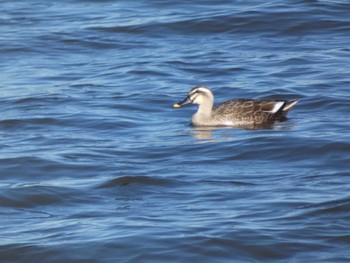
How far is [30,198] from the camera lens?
11188 mm

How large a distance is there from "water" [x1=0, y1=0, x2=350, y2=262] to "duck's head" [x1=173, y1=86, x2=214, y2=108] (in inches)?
10.2

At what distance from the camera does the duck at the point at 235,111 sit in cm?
1519

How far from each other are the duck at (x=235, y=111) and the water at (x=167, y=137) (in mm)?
220

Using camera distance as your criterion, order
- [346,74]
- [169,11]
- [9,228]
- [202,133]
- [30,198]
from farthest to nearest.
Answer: [169,11] < [346,74] < [202,133] < [30,198] < [9,228]

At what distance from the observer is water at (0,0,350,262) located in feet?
32.0

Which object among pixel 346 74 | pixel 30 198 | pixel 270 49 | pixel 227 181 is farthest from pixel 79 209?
pixel 270 49

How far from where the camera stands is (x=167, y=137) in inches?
559

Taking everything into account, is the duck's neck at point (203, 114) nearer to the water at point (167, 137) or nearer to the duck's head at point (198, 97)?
the duck's head at point (198, 97)

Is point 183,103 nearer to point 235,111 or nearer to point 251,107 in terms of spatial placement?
point 235,111

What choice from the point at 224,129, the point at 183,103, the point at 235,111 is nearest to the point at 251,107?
the point at 235,111

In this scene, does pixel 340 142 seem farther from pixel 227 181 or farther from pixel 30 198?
pixel 30 198

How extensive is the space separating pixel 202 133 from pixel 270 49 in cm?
489

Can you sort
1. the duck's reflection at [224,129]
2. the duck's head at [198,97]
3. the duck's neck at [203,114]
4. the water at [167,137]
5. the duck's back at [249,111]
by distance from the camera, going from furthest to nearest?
the duck's head at [198,97]
the duck's neck at [203,114]
the duck's back at [249,111]
the duck's reflection at [224,129]
the water at [167,137]

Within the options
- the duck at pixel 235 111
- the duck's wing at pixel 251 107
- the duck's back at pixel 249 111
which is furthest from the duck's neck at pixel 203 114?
the duck's wing at pixel 251 107
